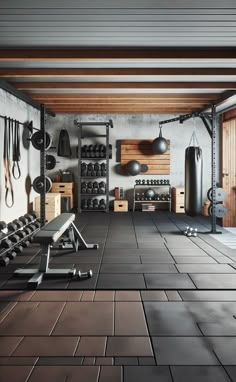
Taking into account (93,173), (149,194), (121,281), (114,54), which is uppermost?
(114,54)

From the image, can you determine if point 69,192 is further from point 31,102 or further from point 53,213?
point 31,102

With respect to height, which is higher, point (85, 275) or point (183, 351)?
point (85, 275)

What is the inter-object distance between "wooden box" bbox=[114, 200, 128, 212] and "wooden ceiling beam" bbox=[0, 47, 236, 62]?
5324 millimetres

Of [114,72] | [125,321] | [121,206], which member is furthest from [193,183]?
[121,206]

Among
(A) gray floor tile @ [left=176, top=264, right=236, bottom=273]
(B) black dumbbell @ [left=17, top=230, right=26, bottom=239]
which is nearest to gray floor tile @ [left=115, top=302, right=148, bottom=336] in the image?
(A) gray floor tile @ [left=176, top=264, right=236, bottom=273]

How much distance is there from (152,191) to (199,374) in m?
7.19

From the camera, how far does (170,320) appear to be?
2.61 metres

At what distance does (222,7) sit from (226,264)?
103 inches

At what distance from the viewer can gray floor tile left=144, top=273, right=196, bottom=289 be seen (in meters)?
3.33

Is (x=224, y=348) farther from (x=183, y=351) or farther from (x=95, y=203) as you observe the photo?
(x=95, y=203)

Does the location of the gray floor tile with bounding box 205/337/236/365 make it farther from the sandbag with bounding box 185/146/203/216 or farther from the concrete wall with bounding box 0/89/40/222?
the concrete wall with bounding box 0/89/40/222

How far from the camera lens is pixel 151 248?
493 centimetres

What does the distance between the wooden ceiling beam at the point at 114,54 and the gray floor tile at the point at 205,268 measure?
2257mm

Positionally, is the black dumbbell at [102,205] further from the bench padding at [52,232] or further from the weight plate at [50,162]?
the bench padding at [52,232]
